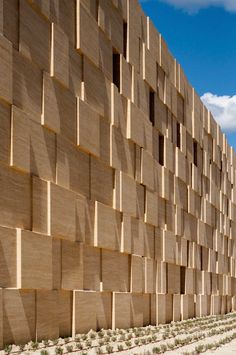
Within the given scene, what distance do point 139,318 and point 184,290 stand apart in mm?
5598

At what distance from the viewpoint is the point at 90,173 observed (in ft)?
44.0

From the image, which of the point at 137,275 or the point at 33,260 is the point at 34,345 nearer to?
the point at 33,260

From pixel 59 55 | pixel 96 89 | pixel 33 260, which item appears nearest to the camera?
pixel 33 260

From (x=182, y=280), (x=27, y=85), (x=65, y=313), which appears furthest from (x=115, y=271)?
(x=182, y=280)

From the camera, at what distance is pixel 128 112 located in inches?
619

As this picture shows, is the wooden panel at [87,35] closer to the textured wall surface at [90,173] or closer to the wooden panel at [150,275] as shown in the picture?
the textured wall surface at [90,173]

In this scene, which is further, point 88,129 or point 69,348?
point 88,129

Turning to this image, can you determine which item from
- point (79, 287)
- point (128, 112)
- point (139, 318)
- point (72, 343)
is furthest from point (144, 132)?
point (72, 343)

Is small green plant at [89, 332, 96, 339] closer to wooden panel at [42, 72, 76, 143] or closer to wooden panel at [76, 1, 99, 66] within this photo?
wooden panel at [42, 72, 76, 143]

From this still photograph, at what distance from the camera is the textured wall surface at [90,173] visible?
34.3ft

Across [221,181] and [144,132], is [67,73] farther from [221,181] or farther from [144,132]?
[221,181]

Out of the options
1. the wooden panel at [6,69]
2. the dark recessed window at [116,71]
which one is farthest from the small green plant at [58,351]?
the dark recessed window at [116,71]

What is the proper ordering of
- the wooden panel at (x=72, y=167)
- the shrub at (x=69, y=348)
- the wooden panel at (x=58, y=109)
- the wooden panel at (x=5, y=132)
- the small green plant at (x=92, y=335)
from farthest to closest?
1. the small green plant at (x=92, y=335)
2. the wooden panel at (x=72, y=167)
3. the wooden panel at (x=58, y=109)
4. the wooden panel at (x=5, y=132)
5. the shrub at (x=69, y=348)

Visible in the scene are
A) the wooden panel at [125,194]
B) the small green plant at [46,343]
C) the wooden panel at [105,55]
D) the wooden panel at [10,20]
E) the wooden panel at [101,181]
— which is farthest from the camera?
the wooden panel at [125,194]
